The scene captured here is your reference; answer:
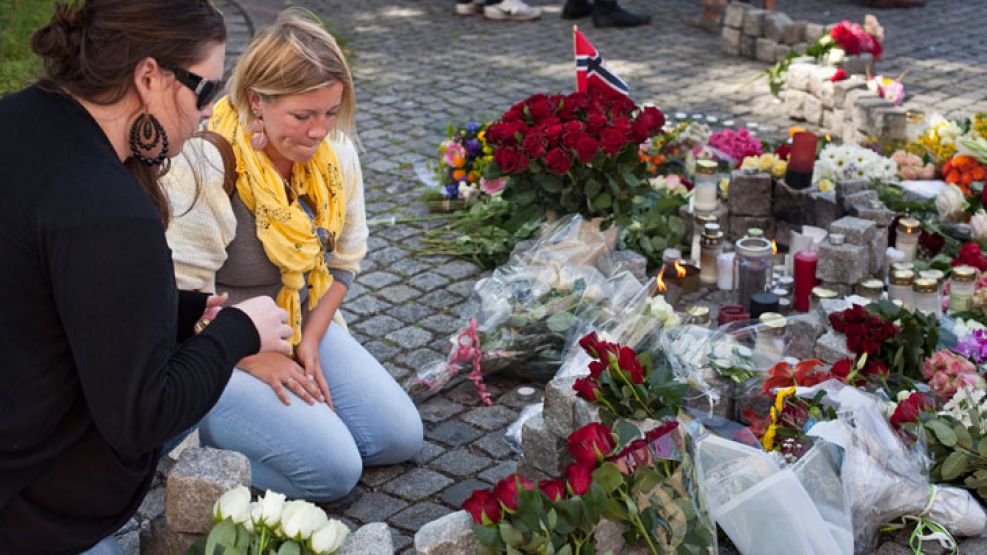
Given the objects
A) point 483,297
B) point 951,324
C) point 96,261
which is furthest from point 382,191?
point 96,261

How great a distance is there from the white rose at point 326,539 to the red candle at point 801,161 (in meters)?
3.24

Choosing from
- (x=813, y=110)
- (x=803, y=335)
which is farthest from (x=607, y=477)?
(x=813, y=110)

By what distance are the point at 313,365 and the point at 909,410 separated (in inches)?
69.2

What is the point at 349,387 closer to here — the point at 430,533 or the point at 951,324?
the point at 430,533

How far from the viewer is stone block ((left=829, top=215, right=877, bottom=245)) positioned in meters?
4.79

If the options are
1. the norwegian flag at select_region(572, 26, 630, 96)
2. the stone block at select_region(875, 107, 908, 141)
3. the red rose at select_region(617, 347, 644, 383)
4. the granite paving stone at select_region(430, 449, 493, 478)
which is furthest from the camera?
the stone block at select_region(875, 107, 908, 141)

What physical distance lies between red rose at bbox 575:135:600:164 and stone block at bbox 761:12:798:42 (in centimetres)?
432

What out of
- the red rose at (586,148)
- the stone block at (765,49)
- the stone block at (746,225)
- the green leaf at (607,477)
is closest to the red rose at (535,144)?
the red rose at (586,148)

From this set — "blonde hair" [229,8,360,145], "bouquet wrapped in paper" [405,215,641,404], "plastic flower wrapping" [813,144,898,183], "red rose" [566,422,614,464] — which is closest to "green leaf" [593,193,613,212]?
"bouquet wrapped in paper" [405,215,641,404]

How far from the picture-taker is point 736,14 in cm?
895

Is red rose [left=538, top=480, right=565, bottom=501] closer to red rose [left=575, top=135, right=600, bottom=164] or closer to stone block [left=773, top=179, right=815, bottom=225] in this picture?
red rose [left=575, top=135, right=600, bottom=164]

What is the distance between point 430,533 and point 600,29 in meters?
7.72

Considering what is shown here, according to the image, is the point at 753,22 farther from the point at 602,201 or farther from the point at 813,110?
the point at 602,201

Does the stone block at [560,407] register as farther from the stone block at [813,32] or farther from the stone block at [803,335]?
the stone block at [813,32]
